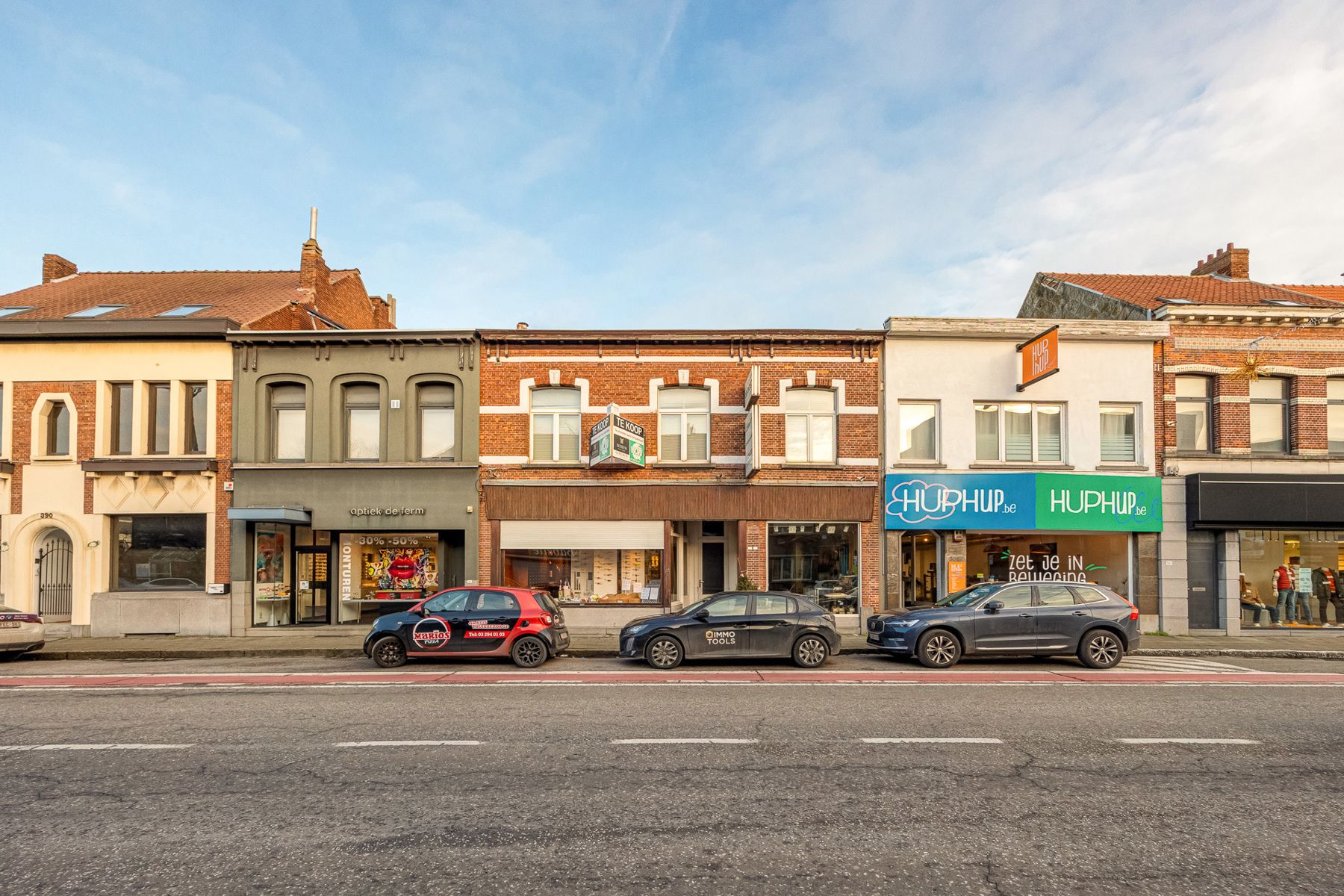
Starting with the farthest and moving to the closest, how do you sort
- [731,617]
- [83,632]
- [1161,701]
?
[83,632] < [731,617] < [1161,701]

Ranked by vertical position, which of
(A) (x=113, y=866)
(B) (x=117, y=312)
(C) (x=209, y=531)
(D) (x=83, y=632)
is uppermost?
(B) (x=117, y=312)

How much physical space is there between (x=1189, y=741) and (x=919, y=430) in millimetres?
11512

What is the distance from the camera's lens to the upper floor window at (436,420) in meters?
19.0

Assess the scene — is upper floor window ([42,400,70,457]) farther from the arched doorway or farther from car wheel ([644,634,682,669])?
car wheel ([644,634,682,669])

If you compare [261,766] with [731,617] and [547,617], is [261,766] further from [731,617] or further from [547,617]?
[731,617]

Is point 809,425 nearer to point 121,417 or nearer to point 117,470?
point 117,470

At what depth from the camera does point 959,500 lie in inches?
722

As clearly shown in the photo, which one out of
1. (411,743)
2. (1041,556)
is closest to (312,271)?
(411,743)

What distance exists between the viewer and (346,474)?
61.0 ft

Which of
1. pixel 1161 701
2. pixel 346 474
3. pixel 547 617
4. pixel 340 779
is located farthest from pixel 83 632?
pixel 1161 701

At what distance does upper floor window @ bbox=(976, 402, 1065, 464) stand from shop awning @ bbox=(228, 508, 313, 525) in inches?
631

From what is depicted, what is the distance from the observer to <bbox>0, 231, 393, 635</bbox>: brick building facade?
1823 cm

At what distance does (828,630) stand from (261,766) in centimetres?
894

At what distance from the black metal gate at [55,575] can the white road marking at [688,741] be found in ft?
57.3
